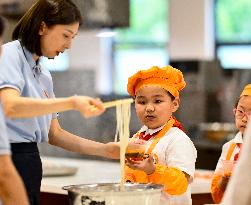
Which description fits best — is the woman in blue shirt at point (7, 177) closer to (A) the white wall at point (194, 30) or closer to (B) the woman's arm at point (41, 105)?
(B) the woman's arm at point (41, 105)

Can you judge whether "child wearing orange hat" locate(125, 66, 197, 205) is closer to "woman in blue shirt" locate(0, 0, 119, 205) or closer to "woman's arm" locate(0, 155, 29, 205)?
"woman in blue shirt" locate(0, 0, 119, 205)

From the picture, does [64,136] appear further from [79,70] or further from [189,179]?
[79,70]

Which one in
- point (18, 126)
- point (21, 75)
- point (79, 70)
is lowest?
point (79, 70)

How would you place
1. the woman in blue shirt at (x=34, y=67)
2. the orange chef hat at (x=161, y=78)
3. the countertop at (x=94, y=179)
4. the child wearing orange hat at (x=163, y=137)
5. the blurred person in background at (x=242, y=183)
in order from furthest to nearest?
the countertop at (x=94, y=179) → the orange chef hat at (x=161, y=78) → the child wearing orange hat at (x=163, y=137) → the woman in blue shirt at (x=34, y=67) → the blurred person in background at (x=242, y=183)

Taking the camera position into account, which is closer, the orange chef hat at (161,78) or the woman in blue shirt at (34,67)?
the woman in blue shirt at (34,67)

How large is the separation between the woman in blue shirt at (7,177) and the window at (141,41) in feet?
27.0

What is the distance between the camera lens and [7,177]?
247cm

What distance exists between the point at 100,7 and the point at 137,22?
4.98m

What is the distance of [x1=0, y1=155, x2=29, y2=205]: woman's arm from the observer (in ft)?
8.04

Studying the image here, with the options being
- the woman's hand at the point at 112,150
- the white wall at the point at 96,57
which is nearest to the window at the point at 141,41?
the white wall at the point at 96,57

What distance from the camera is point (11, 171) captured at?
2.47m

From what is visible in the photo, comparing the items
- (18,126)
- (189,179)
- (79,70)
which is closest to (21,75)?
(18,126)

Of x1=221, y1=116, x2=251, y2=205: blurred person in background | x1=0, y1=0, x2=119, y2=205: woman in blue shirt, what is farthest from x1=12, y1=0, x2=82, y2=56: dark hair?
x1=221, y1=116, x2=251, y2=205: blurred person in background

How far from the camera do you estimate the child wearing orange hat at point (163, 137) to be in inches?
120
